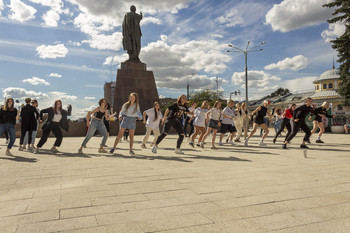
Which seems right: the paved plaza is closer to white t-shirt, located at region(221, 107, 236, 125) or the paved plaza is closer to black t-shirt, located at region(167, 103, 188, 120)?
black t-shirt, located at region(167, 103, 188, 120)

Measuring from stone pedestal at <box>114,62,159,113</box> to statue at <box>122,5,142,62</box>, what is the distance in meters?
1.11

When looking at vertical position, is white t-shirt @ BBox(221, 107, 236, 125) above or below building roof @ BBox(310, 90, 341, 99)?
below

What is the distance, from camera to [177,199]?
10.9 ft

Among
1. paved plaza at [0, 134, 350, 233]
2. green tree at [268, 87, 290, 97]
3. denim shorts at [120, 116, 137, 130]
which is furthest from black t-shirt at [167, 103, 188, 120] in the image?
green tree at [268, 87, 290, 97]

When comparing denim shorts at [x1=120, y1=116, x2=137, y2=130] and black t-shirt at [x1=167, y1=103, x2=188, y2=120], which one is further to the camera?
black t-shirt at [x1=167, y1=103, x2=188, y2=120]

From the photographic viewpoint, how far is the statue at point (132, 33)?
848 inches

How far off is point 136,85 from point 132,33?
13.5 feet

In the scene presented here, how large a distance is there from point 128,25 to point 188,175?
1877 centimetres

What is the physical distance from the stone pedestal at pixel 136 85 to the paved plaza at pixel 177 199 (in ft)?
49.5

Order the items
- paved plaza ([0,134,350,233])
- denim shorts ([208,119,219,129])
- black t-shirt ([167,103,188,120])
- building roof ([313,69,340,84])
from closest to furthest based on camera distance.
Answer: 1. paved plaza ([0,134,350,233])
2. black t-shirt ([167,103,188,120])
3. denim shorts ([208,119,219,129])
4. building roof ([313,69,340,84])

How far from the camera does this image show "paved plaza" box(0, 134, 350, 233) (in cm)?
251

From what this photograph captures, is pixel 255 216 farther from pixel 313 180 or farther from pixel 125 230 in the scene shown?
pixel 313 180

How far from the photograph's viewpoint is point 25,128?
9.18 metres

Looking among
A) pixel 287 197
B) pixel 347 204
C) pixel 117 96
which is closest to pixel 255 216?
pixel 287 197
